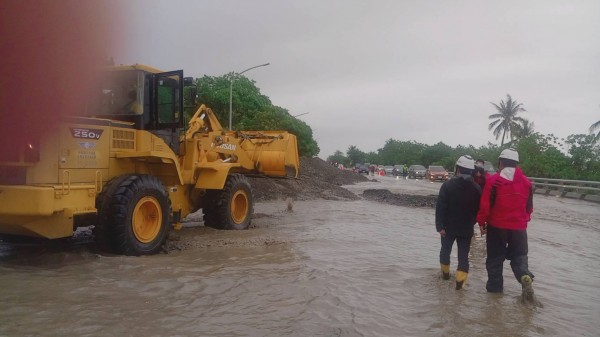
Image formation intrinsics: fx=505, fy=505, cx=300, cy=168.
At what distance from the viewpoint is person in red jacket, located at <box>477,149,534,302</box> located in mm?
6074

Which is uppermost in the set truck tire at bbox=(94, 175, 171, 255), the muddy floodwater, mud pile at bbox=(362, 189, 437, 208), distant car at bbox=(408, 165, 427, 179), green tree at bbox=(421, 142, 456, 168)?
green tree at bbox=(421, 142, 456, 168)

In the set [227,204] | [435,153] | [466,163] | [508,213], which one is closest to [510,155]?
[466,163]

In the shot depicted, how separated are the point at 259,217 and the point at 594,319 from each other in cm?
953

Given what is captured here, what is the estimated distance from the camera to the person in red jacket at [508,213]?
6074mm

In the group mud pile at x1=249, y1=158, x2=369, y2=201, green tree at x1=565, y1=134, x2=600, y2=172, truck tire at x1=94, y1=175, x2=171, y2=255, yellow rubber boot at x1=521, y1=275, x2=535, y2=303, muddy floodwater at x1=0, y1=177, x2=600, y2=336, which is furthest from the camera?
green tree at x1=565, y1=134, x2=600, y2=172

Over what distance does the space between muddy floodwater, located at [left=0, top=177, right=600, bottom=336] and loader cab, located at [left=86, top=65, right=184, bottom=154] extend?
2.13m

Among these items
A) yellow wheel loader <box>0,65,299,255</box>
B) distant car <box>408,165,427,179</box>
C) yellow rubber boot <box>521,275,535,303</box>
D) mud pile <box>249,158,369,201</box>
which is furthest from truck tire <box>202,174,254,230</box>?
distant car <box>408,165,427,179</box>

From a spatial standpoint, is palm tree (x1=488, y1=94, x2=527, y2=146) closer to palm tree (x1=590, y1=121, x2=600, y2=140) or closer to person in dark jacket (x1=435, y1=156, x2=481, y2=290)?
palm tree (x1=590, y1=121, x2=600, y2=140)

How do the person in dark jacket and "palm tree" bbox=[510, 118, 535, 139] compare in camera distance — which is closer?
the person in dark jacket

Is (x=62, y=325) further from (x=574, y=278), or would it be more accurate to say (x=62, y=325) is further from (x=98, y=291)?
(x=574, y=278)

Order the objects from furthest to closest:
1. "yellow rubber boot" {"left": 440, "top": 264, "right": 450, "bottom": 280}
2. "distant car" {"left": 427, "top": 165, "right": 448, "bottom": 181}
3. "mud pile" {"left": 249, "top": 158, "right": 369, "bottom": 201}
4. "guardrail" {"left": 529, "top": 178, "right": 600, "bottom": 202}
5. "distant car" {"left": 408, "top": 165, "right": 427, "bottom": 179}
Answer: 1. "distant car" {"left": 408, "top": 165, "right": 427, "bottom": 179}
2. "distant car" {"left": 427, "top": 165, "right": 448, "bottom": 181}
3. "guardrail" {"left": 529, "top": 178, "right": 600, "bottom": 202}
4. "mud pile" {"left": 249, "top": 158, "right": 369, "bottom": 201}
5. "yellow rubber boot" {"left": 440, "top": 264, "right": 450, "bottom": 280}

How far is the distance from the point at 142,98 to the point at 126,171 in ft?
4.15

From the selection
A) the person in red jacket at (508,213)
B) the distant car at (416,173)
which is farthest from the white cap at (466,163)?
the distant car at (416,173)

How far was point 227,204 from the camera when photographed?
10.6 m
